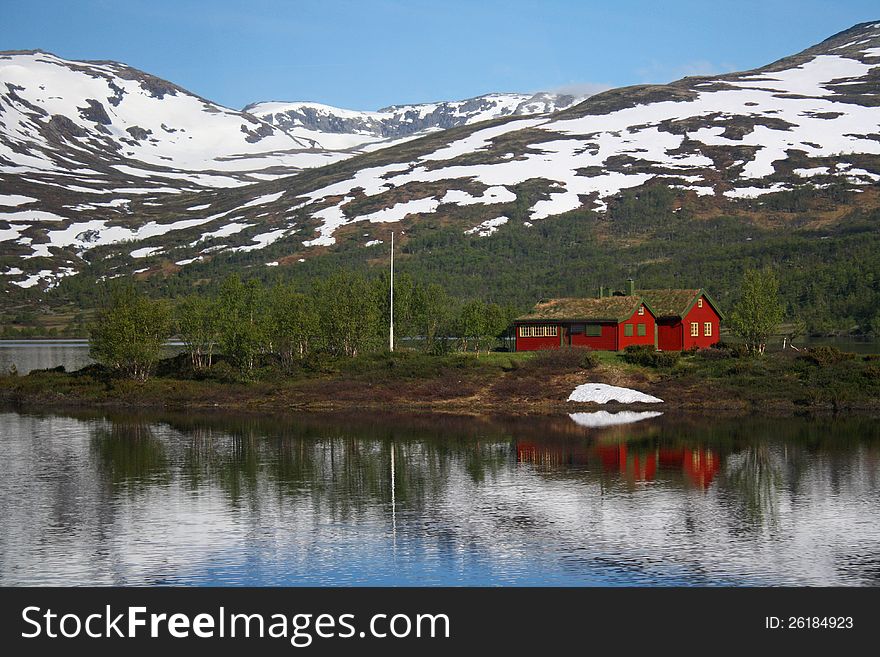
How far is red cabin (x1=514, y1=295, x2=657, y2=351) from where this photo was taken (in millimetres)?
82125

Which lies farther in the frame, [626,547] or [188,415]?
[188,415]

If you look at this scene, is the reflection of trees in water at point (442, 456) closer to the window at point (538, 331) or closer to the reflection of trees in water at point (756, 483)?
the reflection of trees in water at point (756, 483)

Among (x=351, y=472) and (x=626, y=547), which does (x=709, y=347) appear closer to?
(x=351, y=472)

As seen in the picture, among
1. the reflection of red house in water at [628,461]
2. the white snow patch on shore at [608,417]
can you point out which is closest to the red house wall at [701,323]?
the white snow patch on shore at [608,417]

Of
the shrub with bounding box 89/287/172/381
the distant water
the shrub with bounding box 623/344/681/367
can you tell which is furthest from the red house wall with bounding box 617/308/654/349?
the distant water

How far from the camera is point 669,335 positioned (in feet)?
278

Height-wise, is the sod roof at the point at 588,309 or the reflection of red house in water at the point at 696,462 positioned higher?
the sod roof at the point at 588,309

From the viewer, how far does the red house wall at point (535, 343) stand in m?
84.6

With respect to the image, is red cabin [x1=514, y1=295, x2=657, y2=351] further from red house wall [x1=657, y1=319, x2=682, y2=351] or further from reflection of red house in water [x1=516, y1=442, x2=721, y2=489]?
reflection of red house in water [x1=516, y1=442, x2=721, y2=489]

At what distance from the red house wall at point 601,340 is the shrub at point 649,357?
2935mm

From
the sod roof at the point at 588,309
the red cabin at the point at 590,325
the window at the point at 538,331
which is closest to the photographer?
the red cabin at the point at 590,325

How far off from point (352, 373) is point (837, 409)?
34.2 meters
